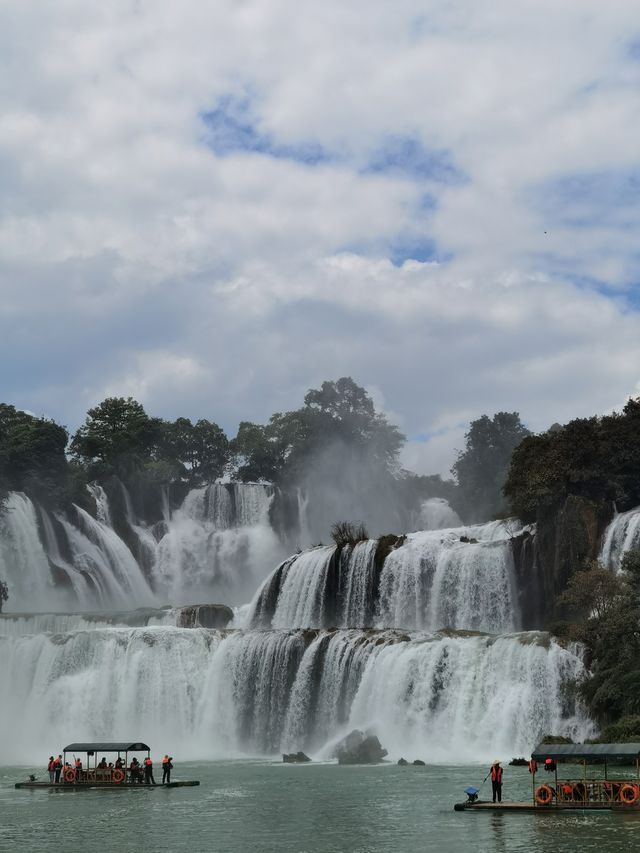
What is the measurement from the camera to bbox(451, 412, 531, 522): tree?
118312 millimetres

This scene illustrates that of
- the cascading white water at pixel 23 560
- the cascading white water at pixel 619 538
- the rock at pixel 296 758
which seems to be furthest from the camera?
the cascading white water at pixel 23 560

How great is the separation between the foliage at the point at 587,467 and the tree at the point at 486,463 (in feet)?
150

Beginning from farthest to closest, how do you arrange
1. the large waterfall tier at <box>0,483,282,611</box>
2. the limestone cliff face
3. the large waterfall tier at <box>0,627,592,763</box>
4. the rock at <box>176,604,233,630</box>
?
the large waterfall tier at <box>0,483,282,611</box>, the rock at <box>176,604,233,630</box>, the limestone cliff face, the large waterfall tier at <box>0,627,592,763</box>

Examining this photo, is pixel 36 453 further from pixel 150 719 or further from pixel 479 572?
pixel 479 572

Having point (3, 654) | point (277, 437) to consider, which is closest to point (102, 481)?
point (277, 437)

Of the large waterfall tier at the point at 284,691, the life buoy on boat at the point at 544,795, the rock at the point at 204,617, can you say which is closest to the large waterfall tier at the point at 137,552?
the rock at the point at 204,617

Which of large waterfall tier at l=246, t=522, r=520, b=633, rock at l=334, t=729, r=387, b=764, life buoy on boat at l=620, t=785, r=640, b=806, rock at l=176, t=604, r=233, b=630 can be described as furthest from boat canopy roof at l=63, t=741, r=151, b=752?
rock at l=176, t=604, r=233, b=630

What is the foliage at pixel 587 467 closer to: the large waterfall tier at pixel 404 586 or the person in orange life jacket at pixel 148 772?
the large waterfall tier at pixel 404 586

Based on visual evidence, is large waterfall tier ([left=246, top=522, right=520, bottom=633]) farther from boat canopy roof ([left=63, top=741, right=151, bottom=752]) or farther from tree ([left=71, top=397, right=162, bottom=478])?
tree ([left=71, top=397, right=162, bottom=478])

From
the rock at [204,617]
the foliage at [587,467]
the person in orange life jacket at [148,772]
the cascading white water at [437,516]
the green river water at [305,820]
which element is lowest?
the green river water at [305,820]

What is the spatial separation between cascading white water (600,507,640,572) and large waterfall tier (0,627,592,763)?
9.42 m

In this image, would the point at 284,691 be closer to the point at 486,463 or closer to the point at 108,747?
the point at 108,747

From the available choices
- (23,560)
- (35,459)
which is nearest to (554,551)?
(23,560)

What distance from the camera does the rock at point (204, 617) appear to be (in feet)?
243
